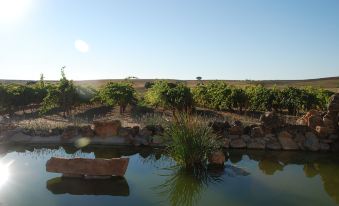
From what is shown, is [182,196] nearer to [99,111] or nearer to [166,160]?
[166,160]

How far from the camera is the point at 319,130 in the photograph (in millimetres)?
12219

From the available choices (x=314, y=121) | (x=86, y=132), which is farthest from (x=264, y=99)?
(x=86, y=132)

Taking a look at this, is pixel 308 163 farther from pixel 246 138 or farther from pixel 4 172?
pixel 4 172

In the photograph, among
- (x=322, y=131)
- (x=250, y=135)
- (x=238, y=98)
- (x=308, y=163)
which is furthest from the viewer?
(x=238, y=98)

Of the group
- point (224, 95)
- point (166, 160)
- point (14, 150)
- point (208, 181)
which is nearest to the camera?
point (208, 181)

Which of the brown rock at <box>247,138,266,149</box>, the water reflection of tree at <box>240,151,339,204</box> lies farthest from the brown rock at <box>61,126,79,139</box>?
the brown rock at <box>247,138,266,149</box>

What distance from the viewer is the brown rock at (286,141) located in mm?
12117

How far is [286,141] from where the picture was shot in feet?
40.1

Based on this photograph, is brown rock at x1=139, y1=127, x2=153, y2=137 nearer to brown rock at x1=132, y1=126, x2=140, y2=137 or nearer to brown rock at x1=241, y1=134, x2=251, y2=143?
brown rock at x1=132, y1=126, x2=140, y2=137

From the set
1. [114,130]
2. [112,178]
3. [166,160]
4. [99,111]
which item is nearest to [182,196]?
[112,178]

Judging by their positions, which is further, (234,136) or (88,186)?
(234,136)

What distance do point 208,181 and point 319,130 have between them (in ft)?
17.1

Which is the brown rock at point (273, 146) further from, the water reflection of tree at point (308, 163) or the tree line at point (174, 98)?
the tree line at point (174, 98)

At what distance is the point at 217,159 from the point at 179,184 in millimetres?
1585
